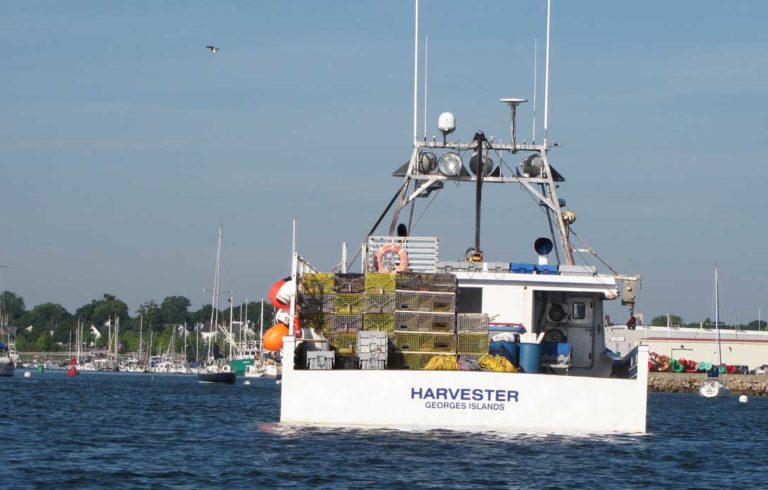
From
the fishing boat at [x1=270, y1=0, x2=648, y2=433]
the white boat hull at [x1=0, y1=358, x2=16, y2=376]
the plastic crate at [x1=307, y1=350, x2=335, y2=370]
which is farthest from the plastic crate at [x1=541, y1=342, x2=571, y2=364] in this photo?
the white boat hull at [x1=0, y1=358, x2=16, y2=376]

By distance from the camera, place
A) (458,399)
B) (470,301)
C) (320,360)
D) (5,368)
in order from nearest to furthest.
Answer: (458,399) → (320,360) → (470,301) → (5,368)

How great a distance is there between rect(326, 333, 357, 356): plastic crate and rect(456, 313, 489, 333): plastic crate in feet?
7.91

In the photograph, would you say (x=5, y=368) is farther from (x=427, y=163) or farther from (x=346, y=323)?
(x=346, y=323)

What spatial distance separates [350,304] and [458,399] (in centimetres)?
415

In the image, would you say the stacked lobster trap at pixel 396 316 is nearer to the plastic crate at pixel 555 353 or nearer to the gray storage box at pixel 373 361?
the gray storage box at pixel 373 361

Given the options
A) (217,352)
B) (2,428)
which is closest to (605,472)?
(2,428)

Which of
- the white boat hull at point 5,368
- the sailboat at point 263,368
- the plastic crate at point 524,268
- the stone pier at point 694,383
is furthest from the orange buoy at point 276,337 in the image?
the sailboat at point 263,368

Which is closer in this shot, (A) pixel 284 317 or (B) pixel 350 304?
(B) pixel 350 304

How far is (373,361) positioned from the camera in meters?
28.6

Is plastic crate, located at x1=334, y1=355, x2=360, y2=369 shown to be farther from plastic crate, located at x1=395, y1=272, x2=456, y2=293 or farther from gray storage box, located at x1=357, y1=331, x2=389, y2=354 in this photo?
plastic crate, located at x1=395, y1=272, x2=456, y2=293

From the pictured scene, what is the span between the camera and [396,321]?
98.8ft

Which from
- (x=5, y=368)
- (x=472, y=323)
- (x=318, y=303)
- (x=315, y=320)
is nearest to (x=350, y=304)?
(x=318, y=303)

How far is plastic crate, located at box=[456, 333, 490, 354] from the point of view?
97.3ft

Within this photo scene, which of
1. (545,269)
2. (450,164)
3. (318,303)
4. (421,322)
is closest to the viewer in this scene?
(421,322)
